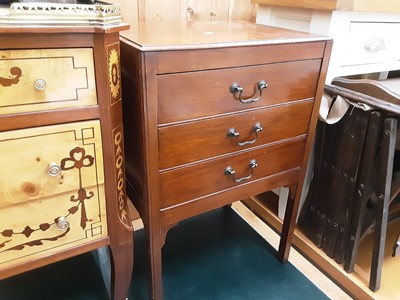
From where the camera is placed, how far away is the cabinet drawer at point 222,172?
857 mm

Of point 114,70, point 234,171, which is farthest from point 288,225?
point 114,70

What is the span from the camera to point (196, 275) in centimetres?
121

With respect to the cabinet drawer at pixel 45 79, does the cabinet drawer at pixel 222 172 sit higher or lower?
lower

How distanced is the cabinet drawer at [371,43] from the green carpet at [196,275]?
767 millimetres

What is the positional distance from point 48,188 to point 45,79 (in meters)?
0.22

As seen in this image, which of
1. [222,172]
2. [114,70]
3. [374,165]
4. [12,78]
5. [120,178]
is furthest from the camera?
[374,165]

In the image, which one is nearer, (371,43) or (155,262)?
(155,262)

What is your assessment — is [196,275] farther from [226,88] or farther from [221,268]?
[226,88]

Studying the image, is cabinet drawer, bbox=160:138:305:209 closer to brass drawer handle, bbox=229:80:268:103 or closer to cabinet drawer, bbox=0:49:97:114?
brass drawer handle, bbox=229:80:268:103

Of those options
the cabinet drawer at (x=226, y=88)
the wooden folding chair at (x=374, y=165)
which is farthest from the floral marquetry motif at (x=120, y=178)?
the wooden folding chair at (x=374, y=165)

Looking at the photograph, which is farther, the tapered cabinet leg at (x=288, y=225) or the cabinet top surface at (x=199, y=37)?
the tapered cabinet leg at (x=288, y=225)

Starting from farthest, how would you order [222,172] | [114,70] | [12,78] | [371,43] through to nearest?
1. [371,43]
2. [222,172]
3. [114,70]
4. [12,78]

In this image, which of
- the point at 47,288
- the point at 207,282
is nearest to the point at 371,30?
the point at 207,282

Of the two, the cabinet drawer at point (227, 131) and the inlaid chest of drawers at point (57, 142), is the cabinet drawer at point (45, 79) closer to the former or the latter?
the inlaid chest of drawers at point (57, 142)
